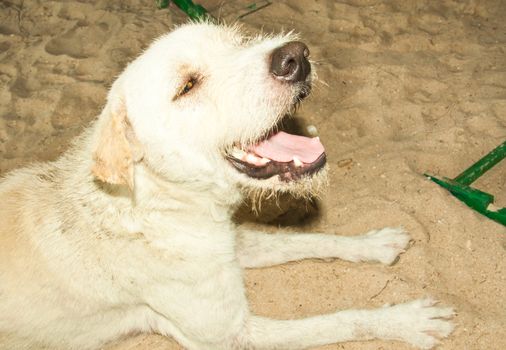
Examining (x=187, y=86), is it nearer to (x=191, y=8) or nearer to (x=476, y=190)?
(x=476, y=190)

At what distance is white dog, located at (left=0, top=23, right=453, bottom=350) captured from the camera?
122 inches

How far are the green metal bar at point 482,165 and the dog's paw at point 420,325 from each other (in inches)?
47.1

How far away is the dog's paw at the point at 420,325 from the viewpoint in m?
3.75

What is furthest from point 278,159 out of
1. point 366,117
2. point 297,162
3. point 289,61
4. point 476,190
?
point 366,117

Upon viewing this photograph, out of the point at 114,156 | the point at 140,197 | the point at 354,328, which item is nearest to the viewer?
the point at 114,156

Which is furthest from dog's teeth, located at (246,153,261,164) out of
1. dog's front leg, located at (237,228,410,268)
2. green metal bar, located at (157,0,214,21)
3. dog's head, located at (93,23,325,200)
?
green metal bar, located at (157,0,214,21)

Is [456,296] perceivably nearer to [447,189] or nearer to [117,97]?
[447,189]

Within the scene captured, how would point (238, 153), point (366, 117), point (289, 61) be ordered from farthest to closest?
point (366, 117) < point (238, 153) < point (289, 61)

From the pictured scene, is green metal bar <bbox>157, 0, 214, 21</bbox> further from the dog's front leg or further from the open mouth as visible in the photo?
the open mouth

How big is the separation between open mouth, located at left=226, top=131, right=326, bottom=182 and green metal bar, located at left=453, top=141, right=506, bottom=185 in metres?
1.67

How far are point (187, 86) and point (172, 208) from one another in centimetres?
82

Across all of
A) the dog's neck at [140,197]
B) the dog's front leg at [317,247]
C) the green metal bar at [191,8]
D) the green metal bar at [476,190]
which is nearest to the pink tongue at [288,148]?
the dog's neck at [140,197]

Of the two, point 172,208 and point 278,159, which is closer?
point 172,208

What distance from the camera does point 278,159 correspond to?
344cm
